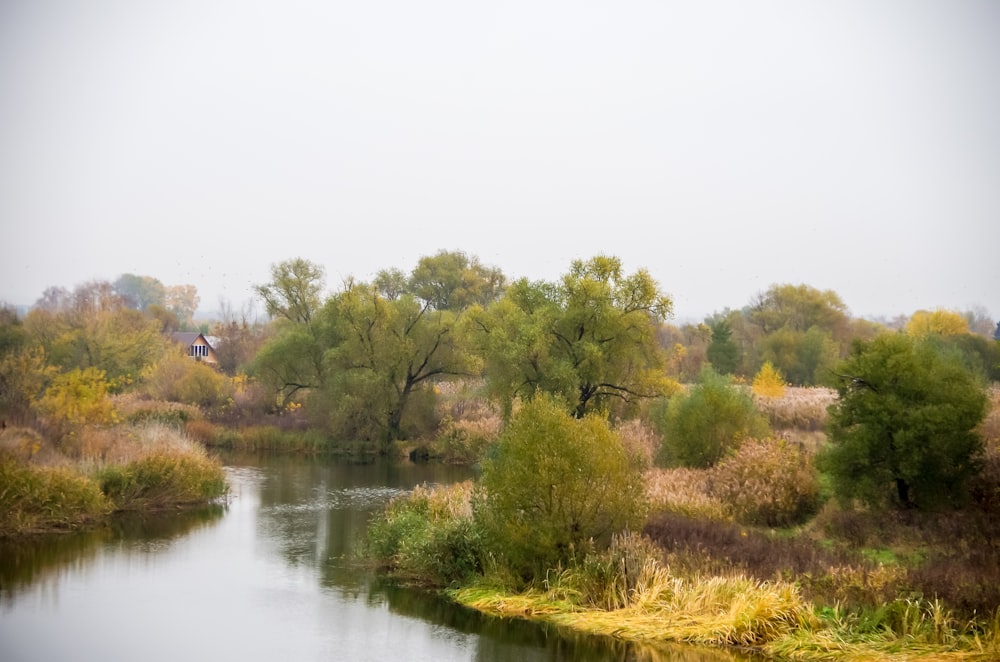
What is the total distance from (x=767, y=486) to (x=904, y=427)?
145 inches

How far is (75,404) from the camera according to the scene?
29.0 m

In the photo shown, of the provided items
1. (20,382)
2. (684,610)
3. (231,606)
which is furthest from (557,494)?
(20,382)

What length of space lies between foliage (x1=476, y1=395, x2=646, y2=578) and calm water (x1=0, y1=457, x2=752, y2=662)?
1638mm

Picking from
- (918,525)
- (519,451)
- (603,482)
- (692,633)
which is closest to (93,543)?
(519,451)

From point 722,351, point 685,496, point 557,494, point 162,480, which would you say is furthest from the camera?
point 722,351

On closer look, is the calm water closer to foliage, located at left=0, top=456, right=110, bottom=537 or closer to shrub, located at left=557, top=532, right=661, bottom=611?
foliage, located at left=0, top=456, right=110, bottom=537

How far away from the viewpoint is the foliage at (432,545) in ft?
60.5

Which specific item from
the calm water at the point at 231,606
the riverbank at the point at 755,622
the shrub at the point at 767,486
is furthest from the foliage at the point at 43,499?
the shrub at the point at 767,486

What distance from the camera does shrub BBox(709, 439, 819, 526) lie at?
22094 mm

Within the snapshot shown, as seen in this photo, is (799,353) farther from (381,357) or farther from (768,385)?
(381,357)

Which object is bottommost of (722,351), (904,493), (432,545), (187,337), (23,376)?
(432,545)

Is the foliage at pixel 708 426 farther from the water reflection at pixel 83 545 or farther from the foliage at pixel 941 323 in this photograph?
the foliage at pixel 941 323

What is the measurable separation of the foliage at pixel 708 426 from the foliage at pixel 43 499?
16.7 m

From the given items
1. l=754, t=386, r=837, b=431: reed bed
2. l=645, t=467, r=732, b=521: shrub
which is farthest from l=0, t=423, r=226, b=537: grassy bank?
l=754, t=386, r=837, b=431: reed bed
